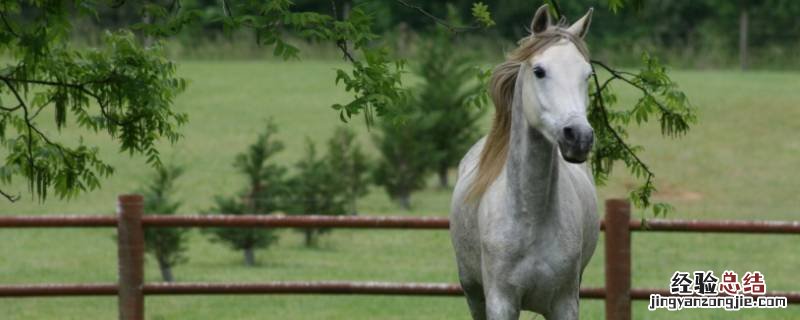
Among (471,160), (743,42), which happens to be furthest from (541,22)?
(743,42)

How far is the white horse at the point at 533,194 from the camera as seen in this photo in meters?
6.24

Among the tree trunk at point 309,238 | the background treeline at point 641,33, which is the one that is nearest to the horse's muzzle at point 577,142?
the tree trunk at point 309,238

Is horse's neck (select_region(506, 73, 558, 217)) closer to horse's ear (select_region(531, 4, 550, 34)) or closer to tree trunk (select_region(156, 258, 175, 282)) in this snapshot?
horse's ear (select_region(531, 4, 550, 34))

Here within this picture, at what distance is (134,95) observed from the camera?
7535mm

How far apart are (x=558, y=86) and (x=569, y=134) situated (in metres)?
0.30

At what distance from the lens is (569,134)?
5887mm

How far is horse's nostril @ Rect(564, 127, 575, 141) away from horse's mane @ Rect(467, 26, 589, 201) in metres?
0.55

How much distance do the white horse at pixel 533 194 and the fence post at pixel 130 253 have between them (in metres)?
3.25

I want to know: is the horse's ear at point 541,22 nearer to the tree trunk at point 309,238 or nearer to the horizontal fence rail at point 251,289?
the horizontal fence rail at point 251,289

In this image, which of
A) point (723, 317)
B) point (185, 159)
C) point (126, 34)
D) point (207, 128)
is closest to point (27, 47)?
point (126, 34)

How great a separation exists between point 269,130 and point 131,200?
19.9 feet

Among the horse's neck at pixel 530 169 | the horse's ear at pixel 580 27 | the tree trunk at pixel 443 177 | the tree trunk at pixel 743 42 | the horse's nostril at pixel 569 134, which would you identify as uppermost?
the tree trunk at pixel 743 42

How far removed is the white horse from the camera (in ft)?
20.5

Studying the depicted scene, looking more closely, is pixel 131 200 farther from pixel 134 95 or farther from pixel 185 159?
pixel 185 159
